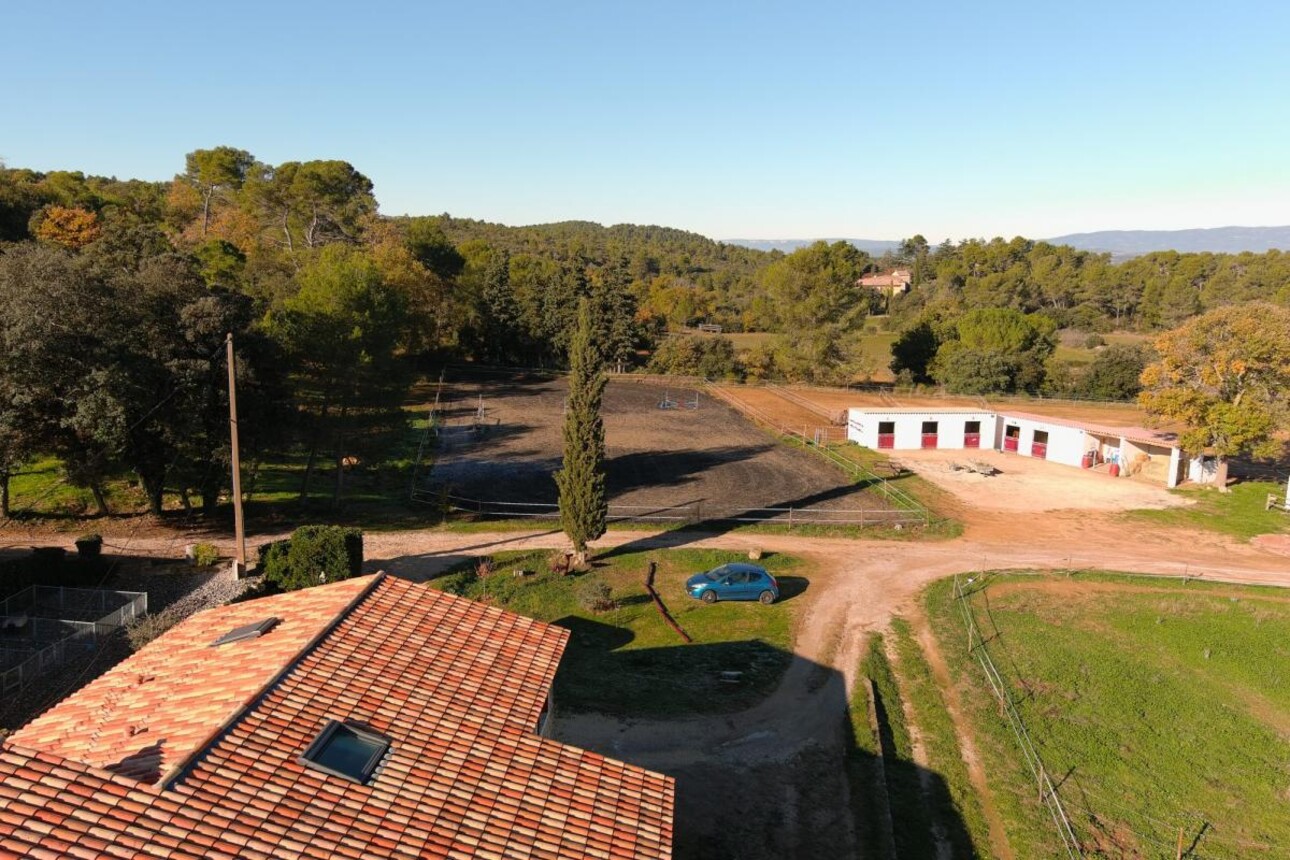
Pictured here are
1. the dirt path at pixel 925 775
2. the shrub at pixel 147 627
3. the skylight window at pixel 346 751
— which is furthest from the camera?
the shrub at pixel 147 627

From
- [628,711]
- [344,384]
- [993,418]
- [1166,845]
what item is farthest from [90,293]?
[993,418]

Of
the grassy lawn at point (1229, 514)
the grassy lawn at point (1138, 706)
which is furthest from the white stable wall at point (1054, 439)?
the grassy lawn at point (1138, 706)

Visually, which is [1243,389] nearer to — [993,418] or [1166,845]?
[993,418]

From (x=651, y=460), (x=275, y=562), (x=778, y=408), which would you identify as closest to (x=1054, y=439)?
(x=778, y=408)

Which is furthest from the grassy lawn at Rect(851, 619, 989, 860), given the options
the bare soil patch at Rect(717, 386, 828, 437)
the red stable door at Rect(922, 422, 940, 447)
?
the bare soil patch at Rect(717, 386, 828, 437)

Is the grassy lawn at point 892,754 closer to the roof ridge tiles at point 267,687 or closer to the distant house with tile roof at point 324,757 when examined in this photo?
the distant house with tile roof at point 324,757

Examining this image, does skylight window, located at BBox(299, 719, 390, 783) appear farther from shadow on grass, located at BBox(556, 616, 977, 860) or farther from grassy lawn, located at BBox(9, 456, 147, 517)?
grassy lawn, located at BBox(9, 456, 147, 517)

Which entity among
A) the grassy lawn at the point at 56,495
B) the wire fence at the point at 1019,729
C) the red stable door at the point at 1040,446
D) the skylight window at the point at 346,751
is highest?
the skylight window at the point at 346,751
